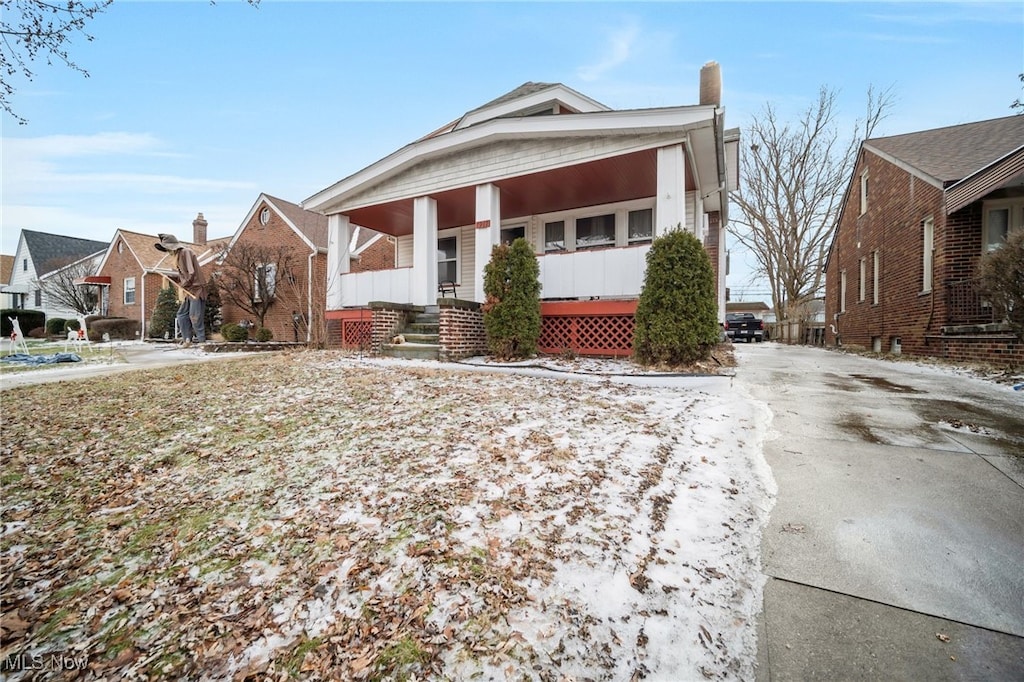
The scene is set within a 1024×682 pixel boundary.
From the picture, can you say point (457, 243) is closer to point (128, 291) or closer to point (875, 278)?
point (875, 278)

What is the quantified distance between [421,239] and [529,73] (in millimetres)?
7553

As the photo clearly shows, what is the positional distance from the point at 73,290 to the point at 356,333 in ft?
76.1

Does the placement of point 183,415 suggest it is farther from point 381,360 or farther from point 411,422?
point 381,360

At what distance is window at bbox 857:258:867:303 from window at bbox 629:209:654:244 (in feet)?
29.0

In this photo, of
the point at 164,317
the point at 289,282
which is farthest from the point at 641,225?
the point at 164,317

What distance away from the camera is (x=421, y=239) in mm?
9570

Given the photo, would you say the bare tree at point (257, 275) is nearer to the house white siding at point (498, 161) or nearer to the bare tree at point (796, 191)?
the house white siding at point (498, 161)

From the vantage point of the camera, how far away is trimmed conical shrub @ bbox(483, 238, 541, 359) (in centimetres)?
716

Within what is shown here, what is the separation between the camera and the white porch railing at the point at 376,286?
979 cm

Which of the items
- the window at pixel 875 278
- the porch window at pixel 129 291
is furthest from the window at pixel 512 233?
the porch window at pixel 129 291

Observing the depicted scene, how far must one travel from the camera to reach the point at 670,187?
23.9ft

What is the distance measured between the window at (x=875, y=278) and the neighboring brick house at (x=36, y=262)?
3885cm

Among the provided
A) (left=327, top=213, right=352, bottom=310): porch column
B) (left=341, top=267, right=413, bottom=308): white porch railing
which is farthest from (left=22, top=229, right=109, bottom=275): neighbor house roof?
(left=341, top=267, right=413, bottom=308): white porch railing

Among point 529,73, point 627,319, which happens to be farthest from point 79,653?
point 529,73
